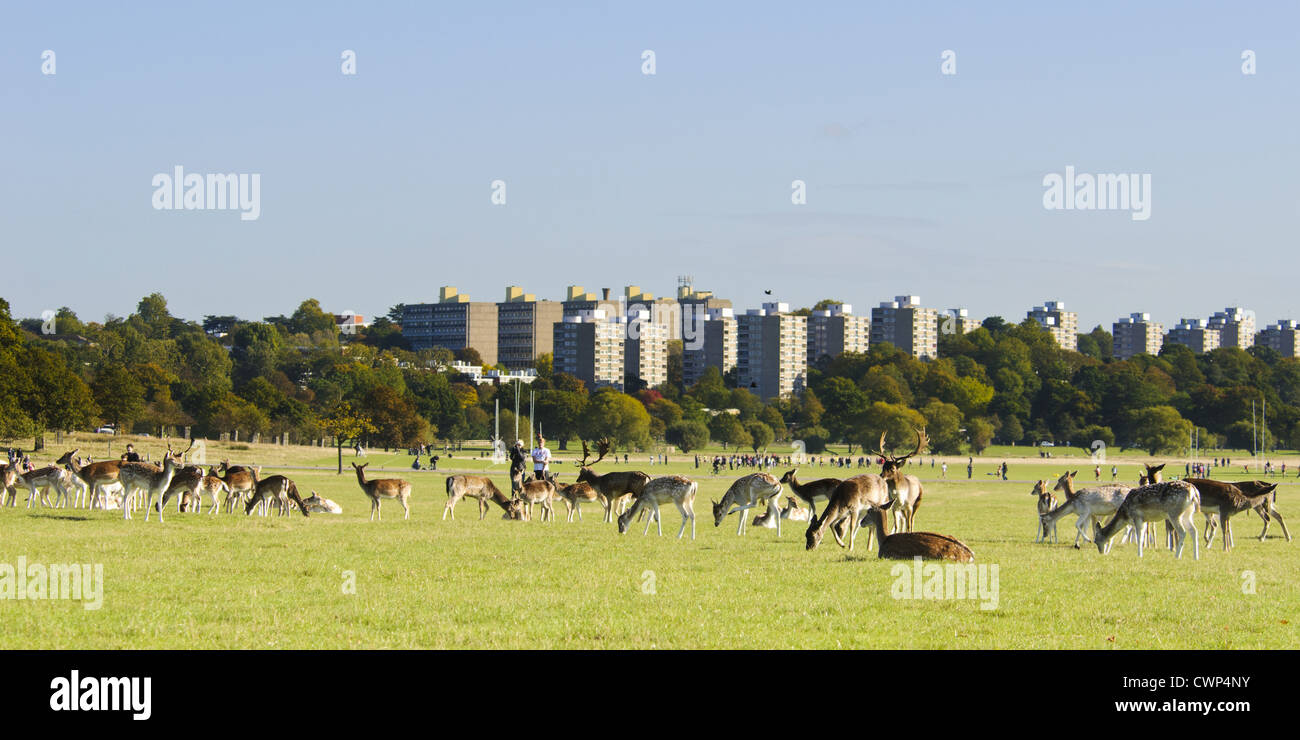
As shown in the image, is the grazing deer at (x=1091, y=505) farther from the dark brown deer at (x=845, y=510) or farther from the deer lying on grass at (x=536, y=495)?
the deer lying on grass at (x=536, y=495)

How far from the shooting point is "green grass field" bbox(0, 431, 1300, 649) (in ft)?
41.2

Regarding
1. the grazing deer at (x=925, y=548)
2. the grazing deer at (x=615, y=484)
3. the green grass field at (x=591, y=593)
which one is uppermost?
the grazing deer at (x=615, y=484)

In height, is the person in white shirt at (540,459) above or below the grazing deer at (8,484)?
above

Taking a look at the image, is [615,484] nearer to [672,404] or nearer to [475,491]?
[475,491]

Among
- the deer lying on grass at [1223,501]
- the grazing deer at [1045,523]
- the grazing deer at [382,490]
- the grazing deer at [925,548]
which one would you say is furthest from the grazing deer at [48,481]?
the deer lying on grass at [1223,501]

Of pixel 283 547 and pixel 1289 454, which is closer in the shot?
pixel 283 547

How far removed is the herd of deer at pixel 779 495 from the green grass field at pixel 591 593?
0.58 m

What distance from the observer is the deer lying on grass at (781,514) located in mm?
27770

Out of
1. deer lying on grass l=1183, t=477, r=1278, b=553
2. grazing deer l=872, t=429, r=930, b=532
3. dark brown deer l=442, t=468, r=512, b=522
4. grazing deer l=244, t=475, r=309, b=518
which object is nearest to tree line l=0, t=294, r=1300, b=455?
grazing deer l=244, t=475, r=309, b=518
